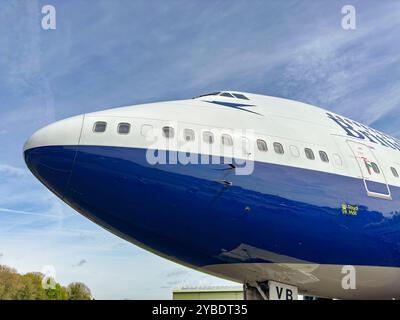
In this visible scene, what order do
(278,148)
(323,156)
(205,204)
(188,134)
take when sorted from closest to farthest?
(205,204)
(188,134)
(278,148)
(323,156)

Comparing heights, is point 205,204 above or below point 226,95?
below

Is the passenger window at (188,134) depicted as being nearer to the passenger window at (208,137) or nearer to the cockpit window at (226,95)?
the passenger window at (208,137)

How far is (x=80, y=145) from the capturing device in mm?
8812

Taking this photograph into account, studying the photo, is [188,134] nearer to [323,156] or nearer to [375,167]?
[323,156]

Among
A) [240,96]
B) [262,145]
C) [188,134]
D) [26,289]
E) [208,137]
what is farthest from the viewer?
[26,289]

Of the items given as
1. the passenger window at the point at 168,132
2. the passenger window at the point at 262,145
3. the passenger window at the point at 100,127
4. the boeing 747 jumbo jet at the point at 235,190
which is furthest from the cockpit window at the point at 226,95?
the passenger window at the point at 100,127

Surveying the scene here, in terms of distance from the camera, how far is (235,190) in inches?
365

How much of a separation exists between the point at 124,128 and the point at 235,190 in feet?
8.74

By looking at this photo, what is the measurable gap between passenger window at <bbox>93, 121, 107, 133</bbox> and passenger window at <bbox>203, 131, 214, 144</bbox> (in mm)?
2127

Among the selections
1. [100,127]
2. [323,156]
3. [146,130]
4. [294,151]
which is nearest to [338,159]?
[323,156]

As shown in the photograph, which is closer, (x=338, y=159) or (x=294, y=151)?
(x=294, y=151)

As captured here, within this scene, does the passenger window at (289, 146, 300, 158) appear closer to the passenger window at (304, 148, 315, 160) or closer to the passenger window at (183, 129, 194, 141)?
the passenger window at (304, 148, 315, 160)
